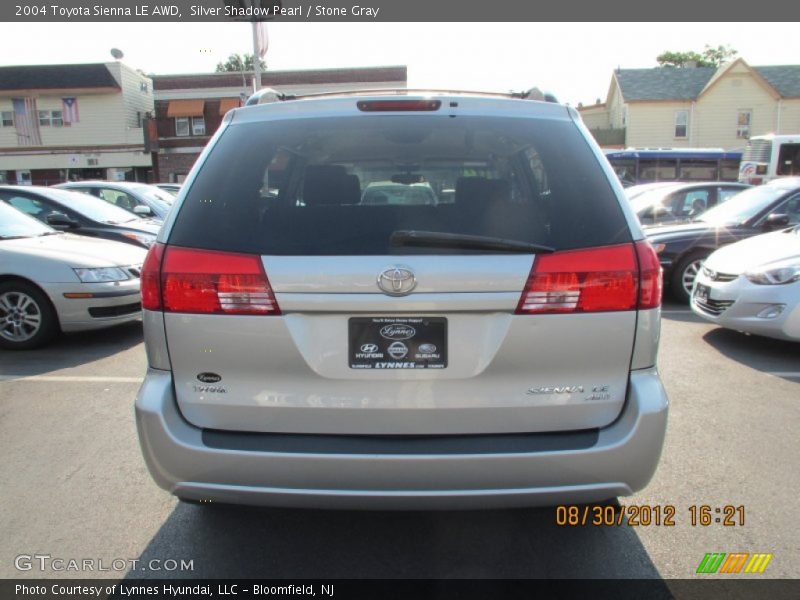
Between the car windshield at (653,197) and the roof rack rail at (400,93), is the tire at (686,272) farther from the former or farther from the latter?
the roof rack rail at (400,93)

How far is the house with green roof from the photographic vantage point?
118ft

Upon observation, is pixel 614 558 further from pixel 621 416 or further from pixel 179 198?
pixel 179 198

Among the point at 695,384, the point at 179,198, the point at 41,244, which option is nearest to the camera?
the point at 179,198

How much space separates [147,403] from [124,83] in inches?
1545

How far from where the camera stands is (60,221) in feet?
25.7

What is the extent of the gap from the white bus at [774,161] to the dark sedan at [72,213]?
21250 mm

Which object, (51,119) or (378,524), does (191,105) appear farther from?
(378,524)

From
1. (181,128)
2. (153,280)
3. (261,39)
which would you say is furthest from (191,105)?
(153,280)

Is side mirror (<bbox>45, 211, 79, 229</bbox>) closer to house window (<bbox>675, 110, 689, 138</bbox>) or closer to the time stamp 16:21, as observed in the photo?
the time stamp 16:21

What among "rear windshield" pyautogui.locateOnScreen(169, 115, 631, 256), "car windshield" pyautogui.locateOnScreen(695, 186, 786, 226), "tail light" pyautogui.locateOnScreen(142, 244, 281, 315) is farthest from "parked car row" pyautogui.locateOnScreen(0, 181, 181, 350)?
"car windshield" pyautogui.locateOnScreen(695, 186, 786, 226)

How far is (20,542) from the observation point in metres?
2.73

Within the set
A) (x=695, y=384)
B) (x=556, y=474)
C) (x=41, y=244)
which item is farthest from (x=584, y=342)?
(x=41, y=244)

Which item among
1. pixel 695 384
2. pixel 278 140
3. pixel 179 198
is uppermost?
pixel 278 140

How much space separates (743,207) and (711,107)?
1294 inches
